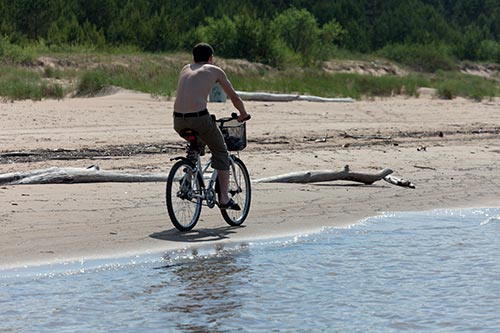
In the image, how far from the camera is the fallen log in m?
12.8

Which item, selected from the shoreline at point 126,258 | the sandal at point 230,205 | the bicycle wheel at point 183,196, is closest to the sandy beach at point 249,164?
the shoreline at point 126,258

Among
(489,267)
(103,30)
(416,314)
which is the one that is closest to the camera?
(416,314)

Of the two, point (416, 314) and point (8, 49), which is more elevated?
point (8, 49)

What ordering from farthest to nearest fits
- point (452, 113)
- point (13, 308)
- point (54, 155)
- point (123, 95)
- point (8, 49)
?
point (8, 49)
point (452, 113)
point (123, 95)
point (54, 155)
point (13, 308)

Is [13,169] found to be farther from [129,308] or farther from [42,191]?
[129,308]

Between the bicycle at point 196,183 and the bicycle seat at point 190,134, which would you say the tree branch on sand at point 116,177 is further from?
the bicycle seat at point 190,134

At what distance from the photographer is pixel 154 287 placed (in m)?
8.26

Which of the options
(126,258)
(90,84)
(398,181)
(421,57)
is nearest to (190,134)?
(126,258)

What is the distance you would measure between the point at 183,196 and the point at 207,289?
1560 millimetres

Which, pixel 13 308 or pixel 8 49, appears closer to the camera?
pixel 13 308

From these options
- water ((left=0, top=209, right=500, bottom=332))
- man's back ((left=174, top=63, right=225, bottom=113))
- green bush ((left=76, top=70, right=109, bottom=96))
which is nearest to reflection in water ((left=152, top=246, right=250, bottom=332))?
water ((left=0, top=209, right=500, bottom=332))

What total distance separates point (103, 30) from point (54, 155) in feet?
100

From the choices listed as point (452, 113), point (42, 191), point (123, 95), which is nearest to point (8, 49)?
point (123, 95)

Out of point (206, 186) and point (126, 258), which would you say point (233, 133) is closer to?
point (206, 186)
